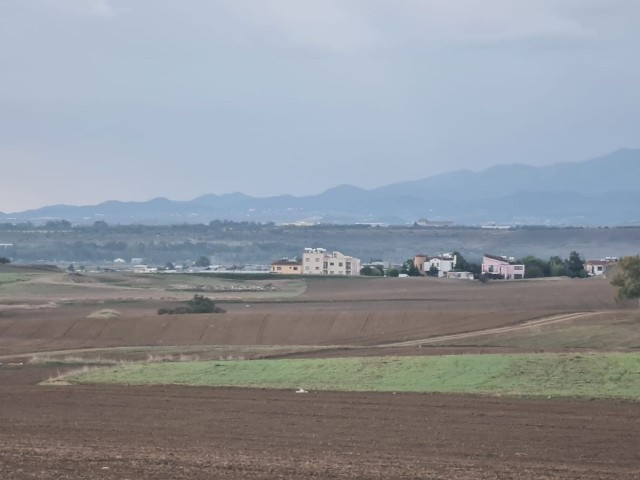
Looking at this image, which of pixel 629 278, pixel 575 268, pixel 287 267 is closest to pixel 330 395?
pixel 629 278

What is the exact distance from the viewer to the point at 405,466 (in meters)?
21.2

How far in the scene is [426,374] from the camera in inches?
1459

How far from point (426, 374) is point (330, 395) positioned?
4.38 m

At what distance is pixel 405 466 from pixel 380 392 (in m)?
13.1

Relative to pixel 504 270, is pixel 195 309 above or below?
below

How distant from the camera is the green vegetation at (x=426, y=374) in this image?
34.2 m

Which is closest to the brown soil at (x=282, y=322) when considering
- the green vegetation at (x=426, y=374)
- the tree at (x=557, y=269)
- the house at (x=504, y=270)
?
the green vegetation at (x=426, y=374)

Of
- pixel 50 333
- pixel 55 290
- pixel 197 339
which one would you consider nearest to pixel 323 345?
pixel 197 339

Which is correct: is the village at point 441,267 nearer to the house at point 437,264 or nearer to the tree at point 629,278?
the house at point 437,264

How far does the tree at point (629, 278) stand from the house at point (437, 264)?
6020 cm

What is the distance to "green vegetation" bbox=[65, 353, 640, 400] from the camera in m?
34.2

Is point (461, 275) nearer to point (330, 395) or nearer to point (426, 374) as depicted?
point (426, 374)

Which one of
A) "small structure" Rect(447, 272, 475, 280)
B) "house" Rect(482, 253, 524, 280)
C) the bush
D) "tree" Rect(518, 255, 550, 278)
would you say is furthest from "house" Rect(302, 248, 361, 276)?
the bush

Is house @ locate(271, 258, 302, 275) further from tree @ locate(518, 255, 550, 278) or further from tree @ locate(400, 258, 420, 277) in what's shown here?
tree @ locate(518, 255, 550, 278)
